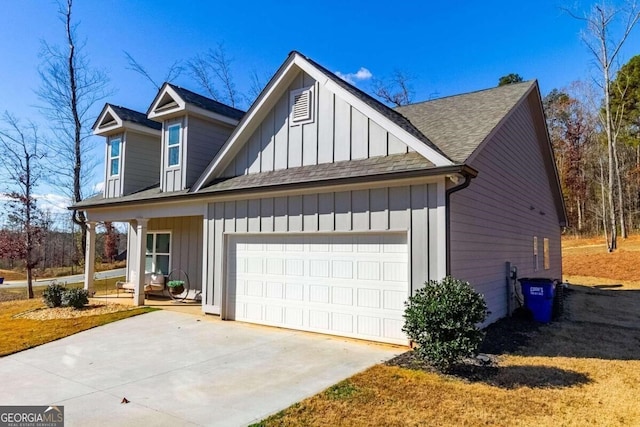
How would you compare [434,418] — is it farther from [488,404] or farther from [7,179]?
[7,179]

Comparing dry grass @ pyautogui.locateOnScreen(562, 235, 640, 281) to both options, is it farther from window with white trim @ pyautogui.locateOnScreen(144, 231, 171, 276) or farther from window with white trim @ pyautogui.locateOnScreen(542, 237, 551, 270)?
window with white trim @ pyautogui.locateOnScreen(144, 231, 171, 276)

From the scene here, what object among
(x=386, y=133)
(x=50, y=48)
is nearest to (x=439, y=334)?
(x=386, y=133)

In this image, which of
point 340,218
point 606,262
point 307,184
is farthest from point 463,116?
point 606,262

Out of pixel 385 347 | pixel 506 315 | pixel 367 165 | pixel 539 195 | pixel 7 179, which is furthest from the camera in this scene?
pixel 7 179

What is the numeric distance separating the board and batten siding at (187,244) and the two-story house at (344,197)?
161 cm

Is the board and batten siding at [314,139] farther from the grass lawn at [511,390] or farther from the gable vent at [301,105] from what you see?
the grass lawn at [511,390]

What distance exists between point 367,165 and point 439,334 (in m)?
3.41

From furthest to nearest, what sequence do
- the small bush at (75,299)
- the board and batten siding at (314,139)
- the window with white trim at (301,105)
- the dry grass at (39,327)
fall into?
the small bush at (75,299), the window with white trim at (301,105), the board and batten siding at (314,139), the dry grass at (39,327)

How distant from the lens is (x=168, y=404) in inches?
180

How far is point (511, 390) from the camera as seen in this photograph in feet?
16.3

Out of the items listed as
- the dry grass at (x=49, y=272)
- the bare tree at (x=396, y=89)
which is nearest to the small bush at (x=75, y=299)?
the dry grass at (x=49, y=272)

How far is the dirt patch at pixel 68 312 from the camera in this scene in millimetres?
10492

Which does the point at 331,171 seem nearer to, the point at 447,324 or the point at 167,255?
the point at 447,324

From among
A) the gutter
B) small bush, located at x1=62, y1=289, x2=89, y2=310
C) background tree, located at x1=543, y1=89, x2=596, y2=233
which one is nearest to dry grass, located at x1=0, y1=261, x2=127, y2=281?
small bush, located at x1=62, y1=289, x2=89, y2=310
